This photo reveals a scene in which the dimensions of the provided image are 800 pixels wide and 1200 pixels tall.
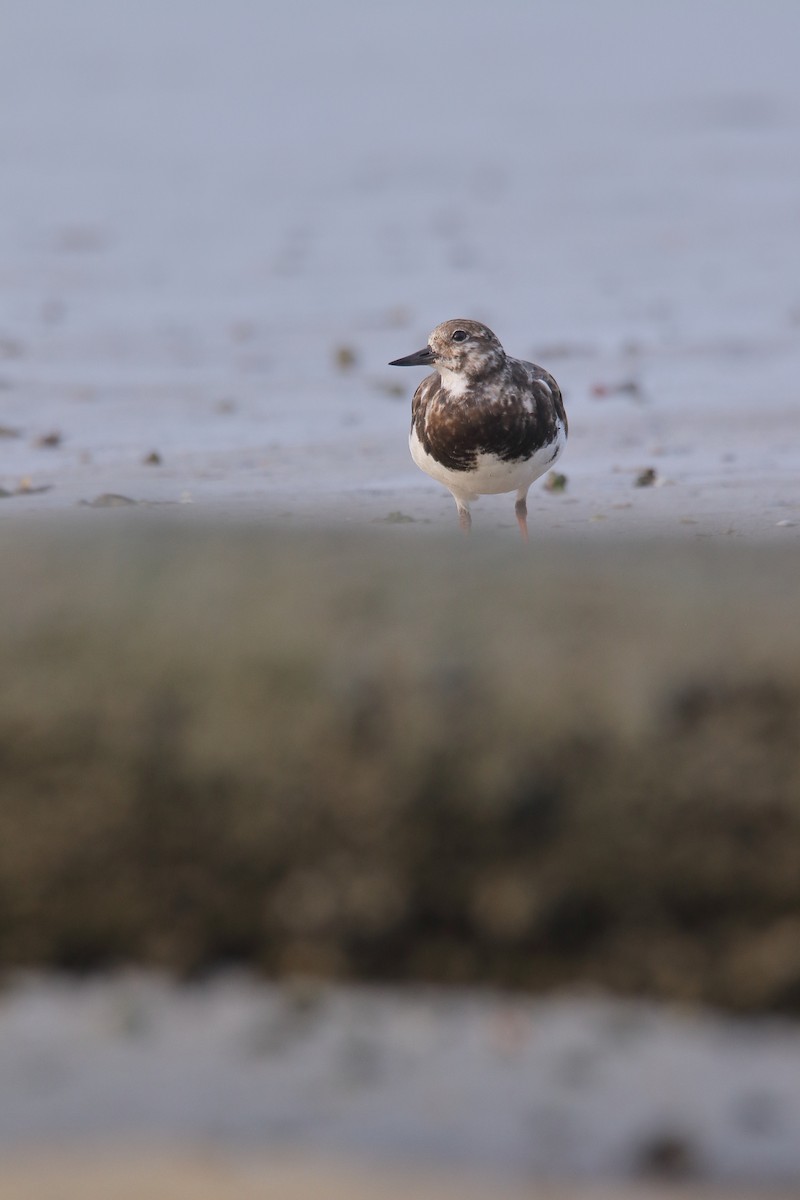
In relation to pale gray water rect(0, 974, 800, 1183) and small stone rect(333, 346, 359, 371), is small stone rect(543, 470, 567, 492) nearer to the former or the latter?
small stone rect(333, 346, 359, 371)

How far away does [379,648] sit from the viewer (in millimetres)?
2350

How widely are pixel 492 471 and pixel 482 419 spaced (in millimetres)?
187

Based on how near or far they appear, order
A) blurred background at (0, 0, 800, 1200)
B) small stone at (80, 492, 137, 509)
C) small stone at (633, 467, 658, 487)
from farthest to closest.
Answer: small stone at (633, 467, 658, 487) < small stone at (80, 492, 137, 509) < blurred background at (0, 0, 800, 1200)

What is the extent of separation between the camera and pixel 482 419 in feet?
19.9

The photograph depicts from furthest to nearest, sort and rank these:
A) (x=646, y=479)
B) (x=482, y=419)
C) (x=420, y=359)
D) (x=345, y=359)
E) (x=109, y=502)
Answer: (x=345, y=359) < (x=646, y=479) < (x=109, y=502) < (x=420, y=359) < (x=482, y=419)

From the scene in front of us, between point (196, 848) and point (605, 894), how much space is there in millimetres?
542

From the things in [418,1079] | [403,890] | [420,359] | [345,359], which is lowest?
[418,1079]

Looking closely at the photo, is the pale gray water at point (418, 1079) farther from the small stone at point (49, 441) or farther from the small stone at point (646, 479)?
the small stone at point (49, 441)

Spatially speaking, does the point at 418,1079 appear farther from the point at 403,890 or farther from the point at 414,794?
the point at 414,794

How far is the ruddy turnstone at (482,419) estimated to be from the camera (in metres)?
6.09

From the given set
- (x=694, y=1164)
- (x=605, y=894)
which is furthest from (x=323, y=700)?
(x=694, y=1164)

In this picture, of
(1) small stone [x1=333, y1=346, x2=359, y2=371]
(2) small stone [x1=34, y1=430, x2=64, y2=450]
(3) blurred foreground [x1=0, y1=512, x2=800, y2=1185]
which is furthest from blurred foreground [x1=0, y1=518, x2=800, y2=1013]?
(1) small stone [x1=333, y1=346, x2=359, y2=371]

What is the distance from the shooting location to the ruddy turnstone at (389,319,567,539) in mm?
6086

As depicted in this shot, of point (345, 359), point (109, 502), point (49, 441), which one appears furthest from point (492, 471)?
point (345, 359)
